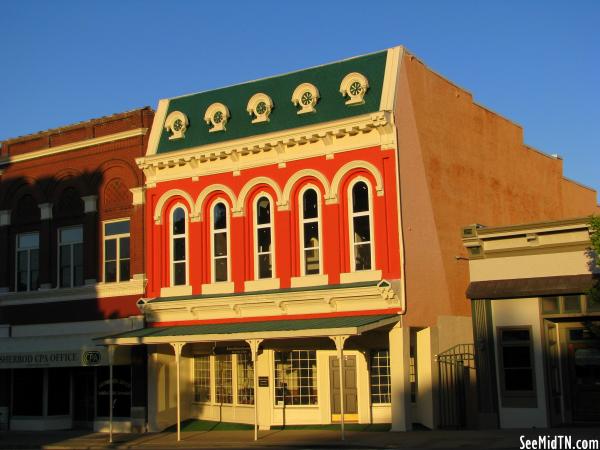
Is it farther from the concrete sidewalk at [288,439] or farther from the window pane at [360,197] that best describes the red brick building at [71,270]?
the window pane at [360,197]

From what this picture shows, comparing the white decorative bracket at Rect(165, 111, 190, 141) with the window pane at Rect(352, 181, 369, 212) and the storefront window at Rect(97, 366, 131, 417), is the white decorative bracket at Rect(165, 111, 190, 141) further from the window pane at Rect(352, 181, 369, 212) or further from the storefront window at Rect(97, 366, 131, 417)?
the storefront window at Rect(97, 366, 131, 417)

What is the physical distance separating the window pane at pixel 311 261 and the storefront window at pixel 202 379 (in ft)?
18.6

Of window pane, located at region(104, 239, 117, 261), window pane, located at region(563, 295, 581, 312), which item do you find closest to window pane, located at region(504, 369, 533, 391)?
window pane, located at region(563, 295, 581, 312)

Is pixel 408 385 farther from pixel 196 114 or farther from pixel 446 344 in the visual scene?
pixel 196 114

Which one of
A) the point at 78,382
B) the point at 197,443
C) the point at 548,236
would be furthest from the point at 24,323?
the point at 548,236

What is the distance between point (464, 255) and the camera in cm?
2914

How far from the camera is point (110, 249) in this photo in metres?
31.5

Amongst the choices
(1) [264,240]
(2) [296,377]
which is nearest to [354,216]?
(1) [264,240]

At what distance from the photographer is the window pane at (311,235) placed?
89.6ft

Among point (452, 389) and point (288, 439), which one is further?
point (452, 389)

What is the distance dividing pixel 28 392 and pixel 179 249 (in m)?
8.42

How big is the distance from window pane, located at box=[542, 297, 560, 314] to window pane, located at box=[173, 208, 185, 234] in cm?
1239

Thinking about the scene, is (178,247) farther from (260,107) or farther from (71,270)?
(260,107)

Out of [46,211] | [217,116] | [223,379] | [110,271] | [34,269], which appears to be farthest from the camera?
[34,269]
